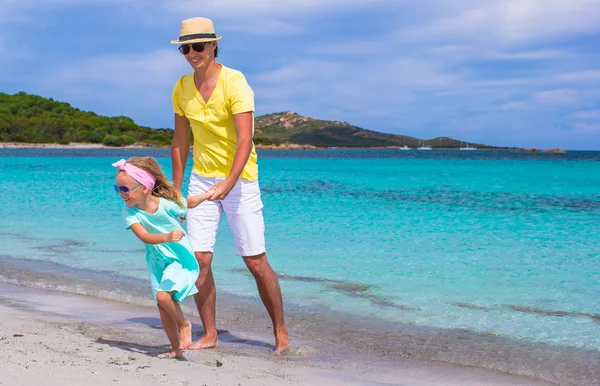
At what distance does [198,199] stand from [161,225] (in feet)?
0.89

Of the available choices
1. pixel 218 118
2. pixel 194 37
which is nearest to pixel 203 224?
pixel 218 118

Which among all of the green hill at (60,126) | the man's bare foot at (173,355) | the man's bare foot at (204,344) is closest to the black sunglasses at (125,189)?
the man's bare foot at (173,355)

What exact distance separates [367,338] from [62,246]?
6286 mm

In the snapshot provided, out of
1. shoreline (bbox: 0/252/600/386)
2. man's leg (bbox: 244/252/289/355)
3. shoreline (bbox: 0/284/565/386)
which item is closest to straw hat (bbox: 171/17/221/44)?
man's leg (bbox: 244/252/289/355)

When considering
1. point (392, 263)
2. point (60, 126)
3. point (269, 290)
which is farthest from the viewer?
point (60, 126)

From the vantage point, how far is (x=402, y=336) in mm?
5168

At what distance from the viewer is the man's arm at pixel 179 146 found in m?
4.39

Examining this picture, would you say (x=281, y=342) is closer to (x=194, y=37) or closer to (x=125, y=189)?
(x=125, y=189)

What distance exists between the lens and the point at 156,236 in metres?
3.76

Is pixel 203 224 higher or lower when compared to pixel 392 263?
higher

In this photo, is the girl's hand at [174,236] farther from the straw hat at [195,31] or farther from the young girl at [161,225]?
the straw hat at [195,31]

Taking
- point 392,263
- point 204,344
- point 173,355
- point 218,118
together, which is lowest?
point 392,263

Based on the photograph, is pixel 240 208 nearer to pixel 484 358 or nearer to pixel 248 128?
pixel 248 128

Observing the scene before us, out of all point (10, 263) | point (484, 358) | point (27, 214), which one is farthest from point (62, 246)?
point (484, 358)
